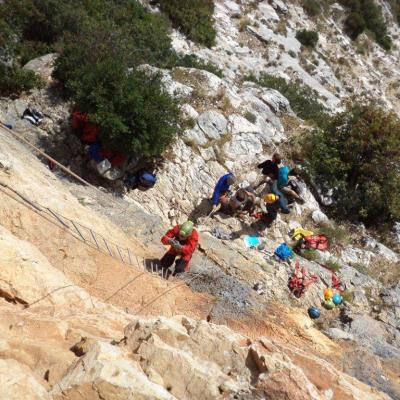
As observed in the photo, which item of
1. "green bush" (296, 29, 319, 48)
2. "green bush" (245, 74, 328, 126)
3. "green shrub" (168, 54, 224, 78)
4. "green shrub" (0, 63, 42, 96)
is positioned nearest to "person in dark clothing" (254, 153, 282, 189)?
"green bush" (245, 74, 328, 126)

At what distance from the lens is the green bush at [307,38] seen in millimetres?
25641

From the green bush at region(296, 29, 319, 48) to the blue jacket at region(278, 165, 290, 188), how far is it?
17.3 m

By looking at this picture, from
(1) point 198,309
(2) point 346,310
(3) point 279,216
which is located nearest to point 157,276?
(1) point 198,309

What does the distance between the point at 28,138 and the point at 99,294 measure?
6243mm

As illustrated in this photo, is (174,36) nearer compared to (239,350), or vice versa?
(239,350)

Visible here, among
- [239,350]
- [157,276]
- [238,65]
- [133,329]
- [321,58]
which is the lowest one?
[157,276]

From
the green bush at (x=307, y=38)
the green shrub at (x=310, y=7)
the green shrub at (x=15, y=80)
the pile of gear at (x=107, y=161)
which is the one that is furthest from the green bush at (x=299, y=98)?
the green shrub at (x=15, y=80)

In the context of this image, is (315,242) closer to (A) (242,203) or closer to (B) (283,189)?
(B) (283,189)

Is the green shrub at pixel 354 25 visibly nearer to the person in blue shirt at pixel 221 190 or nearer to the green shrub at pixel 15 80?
the person in blue shirt at pixel 221 190

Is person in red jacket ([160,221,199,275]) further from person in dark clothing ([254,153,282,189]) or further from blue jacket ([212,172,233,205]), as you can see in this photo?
person in dark clothing ([254,153,282,189])

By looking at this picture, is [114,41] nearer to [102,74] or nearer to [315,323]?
[102,74]

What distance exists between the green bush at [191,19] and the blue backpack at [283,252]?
13.2m

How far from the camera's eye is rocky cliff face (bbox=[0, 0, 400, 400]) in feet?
12.1

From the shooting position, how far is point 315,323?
9.11 m
